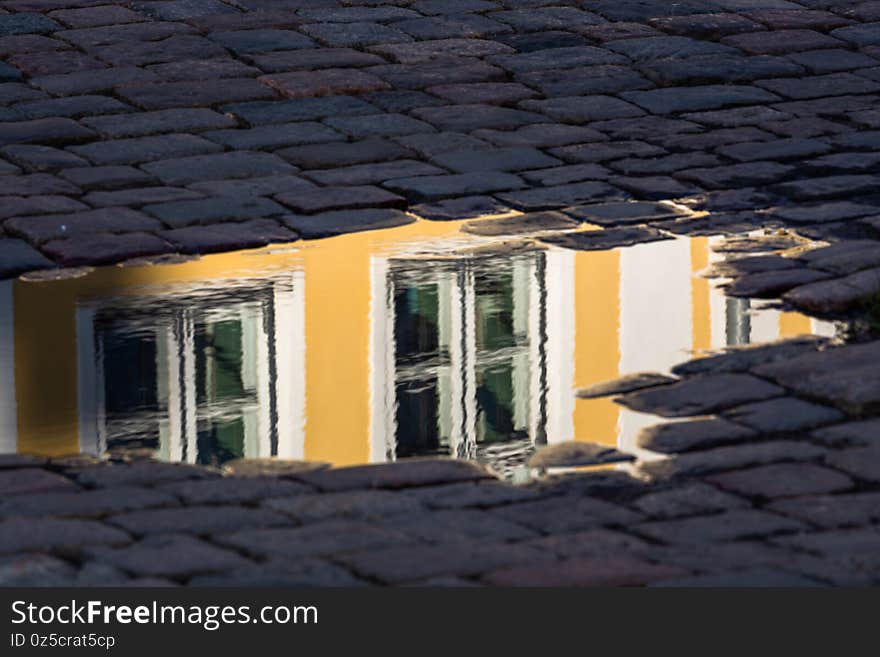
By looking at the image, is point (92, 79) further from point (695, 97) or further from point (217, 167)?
point (695, 97)

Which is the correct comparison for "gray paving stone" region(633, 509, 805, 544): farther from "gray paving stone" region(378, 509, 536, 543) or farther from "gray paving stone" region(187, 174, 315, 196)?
"gray paving stone" region(187, 174, 315, 196)

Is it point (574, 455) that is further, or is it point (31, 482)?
point (574, 455)

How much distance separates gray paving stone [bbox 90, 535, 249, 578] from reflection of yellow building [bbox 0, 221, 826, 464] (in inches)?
23.0

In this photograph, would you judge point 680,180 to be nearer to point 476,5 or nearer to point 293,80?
point 293,80

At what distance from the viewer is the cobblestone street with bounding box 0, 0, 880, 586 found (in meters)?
3.52

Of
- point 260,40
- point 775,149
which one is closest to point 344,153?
point 775,149

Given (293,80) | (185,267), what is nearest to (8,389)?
(185,267)

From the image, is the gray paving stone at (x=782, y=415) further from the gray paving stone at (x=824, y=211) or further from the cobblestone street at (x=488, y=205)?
the gray paving stone at (x=824, y=211)

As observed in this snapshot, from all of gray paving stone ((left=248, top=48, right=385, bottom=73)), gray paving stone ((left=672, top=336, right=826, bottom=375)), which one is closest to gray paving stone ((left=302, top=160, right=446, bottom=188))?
gray paving stone ((left=248, top=48, right=385, bottom=73))

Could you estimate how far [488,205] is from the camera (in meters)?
6.24

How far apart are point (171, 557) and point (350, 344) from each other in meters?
1.48

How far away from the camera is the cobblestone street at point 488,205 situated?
138 inches

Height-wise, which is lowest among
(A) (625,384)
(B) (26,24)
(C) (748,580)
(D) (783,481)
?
(C) (748,580)

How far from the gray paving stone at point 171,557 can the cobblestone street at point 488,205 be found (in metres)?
0.01
